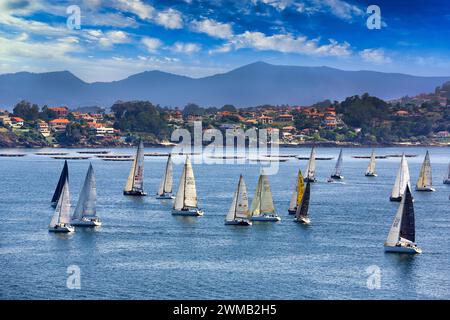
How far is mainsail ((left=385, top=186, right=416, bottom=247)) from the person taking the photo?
4162 cm

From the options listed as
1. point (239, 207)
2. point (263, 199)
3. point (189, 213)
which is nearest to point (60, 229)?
point (189, 213)

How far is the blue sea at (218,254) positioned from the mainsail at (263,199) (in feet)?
4.46

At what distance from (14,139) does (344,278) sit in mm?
164711

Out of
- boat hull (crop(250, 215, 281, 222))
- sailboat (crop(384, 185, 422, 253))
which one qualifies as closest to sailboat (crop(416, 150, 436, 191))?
boat hull (crop(250, 215, 281, 222))

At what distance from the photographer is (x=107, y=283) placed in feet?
117

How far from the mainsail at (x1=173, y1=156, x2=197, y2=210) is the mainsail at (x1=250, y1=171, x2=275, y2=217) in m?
4.35

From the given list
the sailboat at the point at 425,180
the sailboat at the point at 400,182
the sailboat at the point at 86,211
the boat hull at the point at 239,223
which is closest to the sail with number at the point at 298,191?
the boat hull at the point at 239,223

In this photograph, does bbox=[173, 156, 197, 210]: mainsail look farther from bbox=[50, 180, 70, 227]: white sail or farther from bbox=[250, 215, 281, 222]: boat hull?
bbox=[50, 180, 70, 227]: white sail

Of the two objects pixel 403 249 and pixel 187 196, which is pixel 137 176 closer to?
pixel 187 196

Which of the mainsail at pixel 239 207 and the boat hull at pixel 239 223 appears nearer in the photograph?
the mainsail at pixel 239 207

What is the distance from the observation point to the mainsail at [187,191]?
54.4 m

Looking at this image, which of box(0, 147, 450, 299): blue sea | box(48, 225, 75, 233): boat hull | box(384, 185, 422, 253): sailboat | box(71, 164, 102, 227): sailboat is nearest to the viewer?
box(0, 147, 450, 299): blue sea

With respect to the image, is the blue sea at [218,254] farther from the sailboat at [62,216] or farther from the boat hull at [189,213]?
the sailboat at [62,216]
